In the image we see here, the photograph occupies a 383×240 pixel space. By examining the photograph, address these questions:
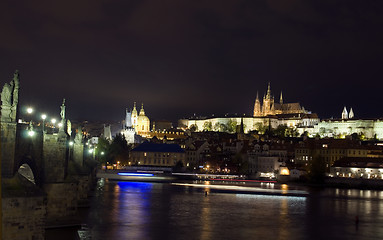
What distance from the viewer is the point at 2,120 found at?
16.5 metres

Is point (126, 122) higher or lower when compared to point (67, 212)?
higher

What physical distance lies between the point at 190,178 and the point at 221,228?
60820 mm

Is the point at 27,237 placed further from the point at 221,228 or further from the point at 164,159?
the point at 164,159

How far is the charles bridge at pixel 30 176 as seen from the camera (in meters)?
15.6

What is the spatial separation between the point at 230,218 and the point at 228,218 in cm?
15

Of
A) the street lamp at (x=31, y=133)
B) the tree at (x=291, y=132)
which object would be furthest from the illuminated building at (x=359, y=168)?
the tree at (x=291, y=132)

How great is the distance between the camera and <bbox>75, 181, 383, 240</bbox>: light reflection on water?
2794 centimetres

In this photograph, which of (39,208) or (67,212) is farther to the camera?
(67,212)

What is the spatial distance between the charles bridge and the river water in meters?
1.49

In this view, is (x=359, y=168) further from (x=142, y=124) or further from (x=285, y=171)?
(x=142, y=124)

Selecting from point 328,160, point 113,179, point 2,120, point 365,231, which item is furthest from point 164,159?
point 2,120

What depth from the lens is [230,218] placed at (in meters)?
34.5

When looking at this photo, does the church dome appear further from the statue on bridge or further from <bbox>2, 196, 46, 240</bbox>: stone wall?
<bbox>2, 196, 46, 240</bbox>: stone wall

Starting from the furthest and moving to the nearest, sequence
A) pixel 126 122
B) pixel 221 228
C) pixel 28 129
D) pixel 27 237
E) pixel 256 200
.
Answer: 1. pixel 126 122
2. pixel 256 200
3. pixel 221 228
4. pixel 28 129
5. pixel 27 237
